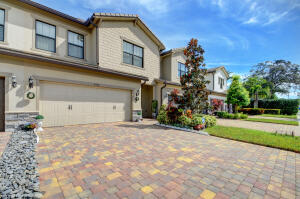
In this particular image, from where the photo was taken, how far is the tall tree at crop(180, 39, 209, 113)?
28.4ft

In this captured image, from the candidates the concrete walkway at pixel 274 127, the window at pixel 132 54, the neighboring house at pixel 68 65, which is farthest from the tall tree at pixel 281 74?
the neighboring house at pixel 68 65

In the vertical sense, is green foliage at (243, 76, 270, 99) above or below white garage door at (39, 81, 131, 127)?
above

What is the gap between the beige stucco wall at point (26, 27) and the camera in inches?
284

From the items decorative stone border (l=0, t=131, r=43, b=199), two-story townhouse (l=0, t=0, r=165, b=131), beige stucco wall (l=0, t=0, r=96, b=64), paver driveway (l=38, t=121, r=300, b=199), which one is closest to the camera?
decorative stone border (l=0, t=131, r=43, b=199)

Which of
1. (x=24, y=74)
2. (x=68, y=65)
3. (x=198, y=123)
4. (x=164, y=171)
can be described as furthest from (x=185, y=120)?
(x=24, y=74)

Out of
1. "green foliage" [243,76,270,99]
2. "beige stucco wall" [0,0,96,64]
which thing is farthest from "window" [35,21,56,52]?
"green foliage" [243,76,270,99]

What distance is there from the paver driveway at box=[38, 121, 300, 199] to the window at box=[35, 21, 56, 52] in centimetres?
666

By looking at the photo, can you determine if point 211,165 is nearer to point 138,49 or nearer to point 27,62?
point 27,62

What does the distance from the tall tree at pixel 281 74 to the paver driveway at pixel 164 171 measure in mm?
43182

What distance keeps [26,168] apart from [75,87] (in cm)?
574

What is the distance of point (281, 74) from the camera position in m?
37.2

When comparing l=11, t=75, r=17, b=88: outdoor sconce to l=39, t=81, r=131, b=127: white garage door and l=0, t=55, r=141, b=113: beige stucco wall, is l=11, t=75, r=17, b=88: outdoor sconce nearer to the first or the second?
l=0, t=55, r=141, b=113: beige stucco wall

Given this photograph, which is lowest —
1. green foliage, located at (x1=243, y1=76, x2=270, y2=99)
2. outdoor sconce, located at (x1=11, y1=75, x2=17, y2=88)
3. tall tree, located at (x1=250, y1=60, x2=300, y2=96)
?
outdoor sconce, located at (x1=11, y1=75, x2=17, y2=88)

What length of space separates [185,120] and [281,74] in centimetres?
4621
